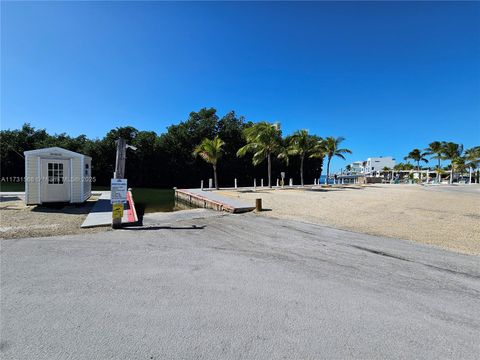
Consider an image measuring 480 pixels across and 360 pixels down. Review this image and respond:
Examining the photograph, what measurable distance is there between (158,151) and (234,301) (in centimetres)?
3710

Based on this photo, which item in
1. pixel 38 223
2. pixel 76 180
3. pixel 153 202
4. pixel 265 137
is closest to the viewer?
pixel 38 223

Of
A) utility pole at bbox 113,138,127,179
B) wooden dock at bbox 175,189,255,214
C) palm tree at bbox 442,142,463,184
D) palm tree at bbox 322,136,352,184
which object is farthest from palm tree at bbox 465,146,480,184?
utility pole at bbox 113,138,127,179

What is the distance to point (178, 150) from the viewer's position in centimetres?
3959

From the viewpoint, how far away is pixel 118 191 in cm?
878

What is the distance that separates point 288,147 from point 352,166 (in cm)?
11983

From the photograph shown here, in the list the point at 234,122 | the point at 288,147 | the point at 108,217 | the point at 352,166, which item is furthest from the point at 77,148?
the point at 352,166

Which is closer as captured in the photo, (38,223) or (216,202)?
(38,223)

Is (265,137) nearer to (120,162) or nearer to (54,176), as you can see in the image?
(54,176)

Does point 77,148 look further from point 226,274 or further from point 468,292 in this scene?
point 468,292

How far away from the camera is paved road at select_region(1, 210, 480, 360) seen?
267cm

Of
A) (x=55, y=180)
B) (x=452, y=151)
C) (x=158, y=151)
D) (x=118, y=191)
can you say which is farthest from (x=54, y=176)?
(x=452, y=151)

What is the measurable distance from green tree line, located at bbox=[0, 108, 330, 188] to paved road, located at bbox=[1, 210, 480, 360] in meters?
31.5

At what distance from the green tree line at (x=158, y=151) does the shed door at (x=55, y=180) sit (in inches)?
944

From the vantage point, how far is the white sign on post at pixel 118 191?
8677mm
